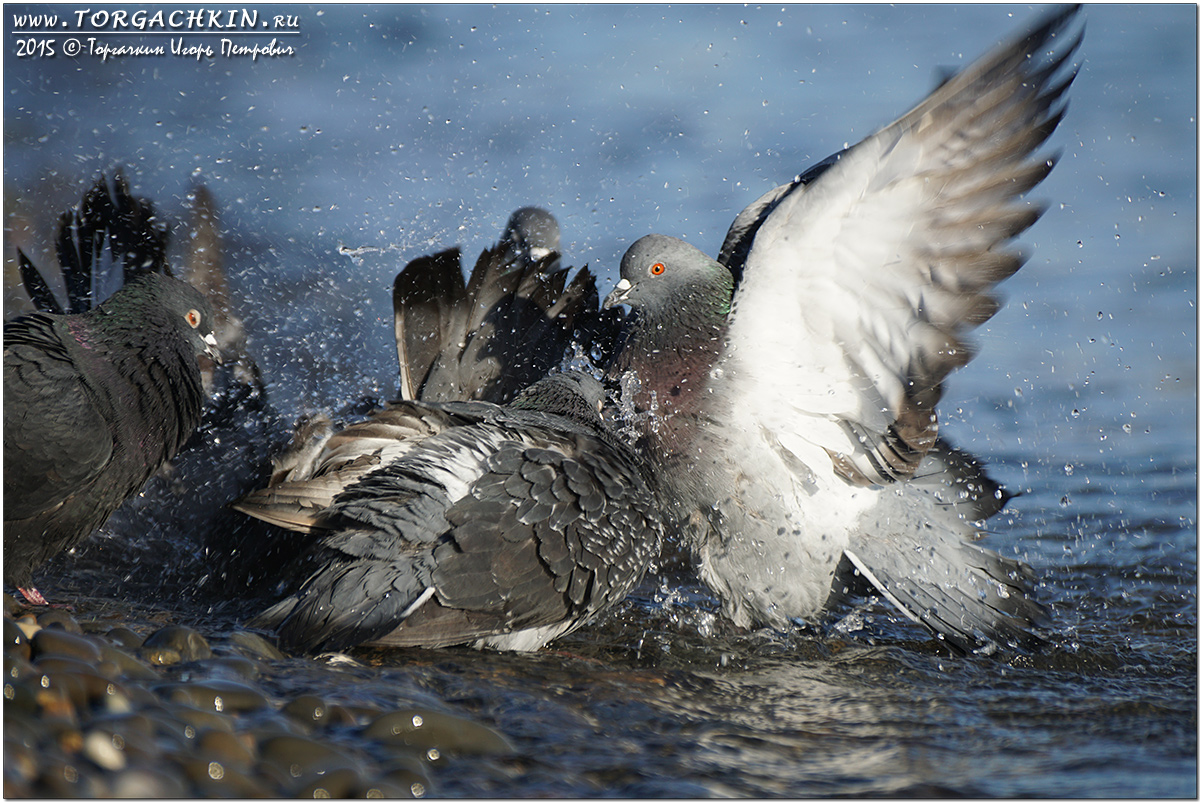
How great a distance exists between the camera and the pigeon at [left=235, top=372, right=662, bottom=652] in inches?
124

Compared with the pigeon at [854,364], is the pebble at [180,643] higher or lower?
lower

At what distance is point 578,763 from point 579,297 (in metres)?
3.04

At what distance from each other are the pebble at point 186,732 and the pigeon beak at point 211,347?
1.58 meters

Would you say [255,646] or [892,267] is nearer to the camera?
[255,646]

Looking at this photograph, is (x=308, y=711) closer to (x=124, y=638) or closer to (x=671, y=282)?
(x=124, y=638)

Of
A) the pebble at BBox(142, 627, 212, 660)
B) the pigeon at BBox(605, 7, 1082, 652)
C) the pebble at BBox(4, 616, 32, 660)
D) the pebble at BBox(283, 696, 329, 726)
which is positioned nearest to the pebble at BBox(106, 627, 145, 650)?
the pebble at BBox(142, 627, 212, 660)

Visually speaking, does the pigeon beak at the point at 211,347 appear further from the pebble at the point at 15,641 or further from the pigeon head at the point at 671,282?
the pigeon head at the point at 671,282

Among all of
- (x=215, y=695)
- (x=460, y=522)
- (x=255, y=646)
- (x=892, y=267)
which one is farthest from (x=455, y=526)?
(x=892, y=267)

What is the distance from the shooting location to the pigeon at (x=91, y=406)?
3.25m

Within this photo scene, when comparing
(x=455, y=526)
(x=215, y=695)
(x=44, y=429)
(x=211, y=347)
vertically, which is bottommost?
(x=215, y=695)

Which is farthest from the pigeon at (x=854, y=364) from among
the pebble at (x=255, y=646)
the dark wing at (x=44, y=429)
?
the dark wing at (x=44, y=429)

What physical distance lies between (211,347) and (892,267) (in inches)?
117

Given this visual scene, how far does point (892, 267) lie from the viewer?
3.60 m

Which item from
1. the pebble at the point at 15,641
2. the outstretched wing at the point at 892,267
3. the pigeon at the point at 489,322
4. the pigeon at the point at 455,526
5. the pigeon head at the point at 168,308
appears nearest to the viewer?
the pebble at the point at 15,641
